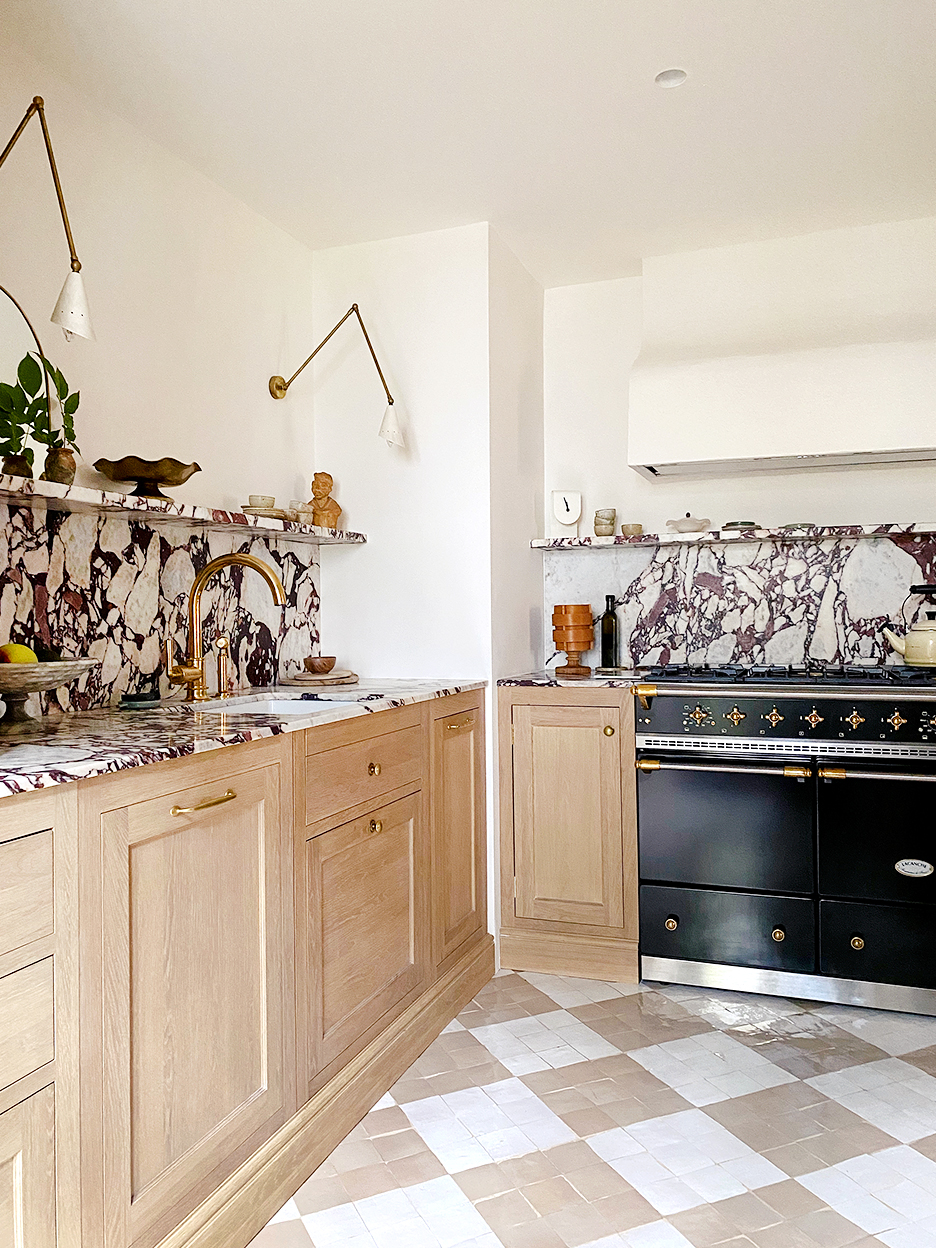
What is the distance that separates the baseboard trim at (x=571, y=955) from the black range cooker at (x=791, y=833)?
2.9 inches

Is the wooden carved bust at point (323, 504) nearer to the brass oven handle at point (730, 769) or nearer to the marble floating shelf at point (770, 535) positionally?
the marble floating shelf at point (770, 535)

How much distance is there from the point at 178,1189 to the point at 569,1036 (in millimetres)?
1284

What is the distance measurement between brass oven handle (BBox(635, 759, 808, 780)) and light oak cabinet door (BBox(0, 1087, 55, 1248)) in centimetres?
197

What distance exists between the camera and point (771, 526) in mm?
3389

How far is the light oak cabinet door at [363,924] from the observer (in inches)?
80.4

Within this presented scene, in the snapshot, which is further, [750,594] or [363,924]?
[750,594]

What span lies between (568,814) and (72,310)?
203cm

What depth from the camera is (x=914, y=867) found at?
263 centimetres

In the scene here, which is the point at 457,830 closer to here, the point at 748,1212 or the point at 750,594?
the point at 748,1212

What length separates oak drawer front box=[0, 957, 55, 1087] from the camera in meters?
1.23

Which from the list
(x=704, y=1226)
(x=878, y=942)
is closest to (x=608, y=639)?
(x=878, y=942)

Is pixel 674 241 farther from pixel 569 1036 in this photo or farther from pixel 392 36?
pixel 569 1036

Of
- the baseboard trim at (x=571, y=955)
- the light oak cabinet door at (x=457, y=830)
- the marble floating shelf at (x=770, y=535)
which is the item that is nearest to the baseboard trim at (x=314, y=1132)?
the light oak cabinet door at (x=457, y=830)

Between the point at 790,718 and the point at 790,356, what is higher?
the point at 790,356
